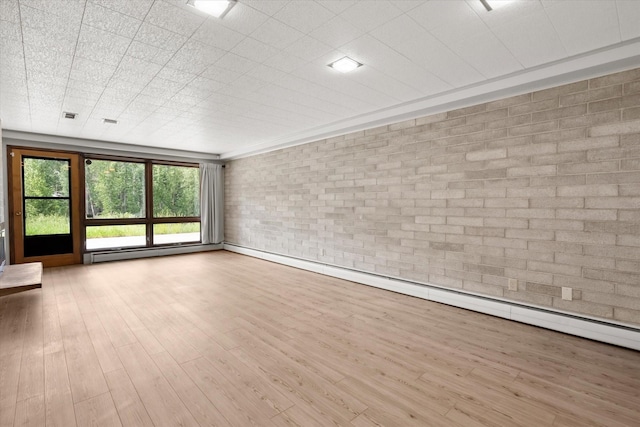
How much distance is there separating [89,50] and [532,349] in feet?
15.3

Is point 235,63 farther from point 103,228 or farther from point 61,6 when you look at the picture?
point 103,228

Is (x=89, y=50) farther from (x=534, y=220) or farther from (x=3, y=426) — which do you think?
(x=534, y=220)

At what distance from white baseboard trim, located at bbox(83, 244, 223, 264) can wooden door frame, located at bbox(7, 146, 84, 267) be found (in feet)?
0.85

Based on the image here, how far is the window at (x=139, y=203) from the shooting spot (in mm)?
6535

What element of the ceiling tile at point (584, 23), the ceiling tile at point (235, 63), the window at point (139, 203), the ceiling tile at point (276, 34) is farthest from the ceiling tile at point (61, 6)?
the window at point (139, 203)

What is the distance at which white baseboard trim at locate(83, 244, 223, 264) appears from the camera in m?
6.38

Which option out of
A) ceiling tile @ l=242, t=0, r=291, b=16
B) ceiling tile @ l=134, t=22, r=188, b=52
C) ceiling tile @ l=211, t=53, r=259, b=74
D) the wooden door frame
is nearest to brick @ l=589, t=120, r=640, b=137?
ceiling tile @ l=242, t=0, r=291, b=16

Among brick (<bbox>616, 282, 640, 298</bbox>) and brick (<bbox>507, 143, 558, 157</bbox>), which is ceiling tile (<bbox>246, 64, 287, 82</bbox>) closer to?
brick (<bbox>507, 143, 558, 157</bbox>)

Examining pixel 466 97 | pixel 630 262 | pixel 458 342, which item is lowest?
pixel 458 342

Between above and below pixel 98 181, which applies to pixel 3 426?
below

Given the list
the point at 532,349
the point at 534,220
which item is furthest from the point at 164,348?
the point at 534,220

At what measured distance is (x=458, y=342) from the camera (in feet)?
9.10

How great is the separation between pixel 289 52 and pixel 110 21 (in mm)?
1335

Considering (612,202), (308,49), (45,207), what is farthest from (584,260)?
(45,207)
